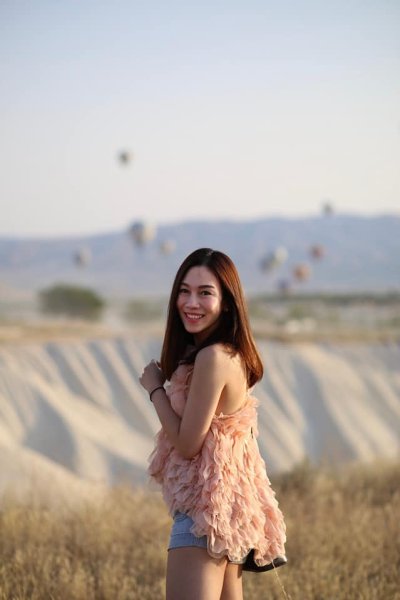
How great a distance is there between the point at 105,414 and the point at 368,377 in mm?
9382

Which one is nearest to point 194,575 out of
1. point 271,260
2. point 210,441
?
point 210,441

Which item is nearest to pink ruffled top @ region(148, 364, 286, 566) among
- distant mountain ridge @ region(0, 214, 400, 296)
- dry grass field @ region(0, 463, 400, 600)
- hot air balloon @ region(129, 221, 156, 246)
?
dry grass field @ region(0, 463, 400, 600)

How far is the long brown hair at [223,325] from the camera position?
3160 mm

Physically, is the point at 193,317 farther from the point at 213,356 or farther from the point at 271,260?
the point at 271,260

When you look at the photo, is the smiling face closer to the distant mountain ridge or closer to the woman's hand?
the woman's hand

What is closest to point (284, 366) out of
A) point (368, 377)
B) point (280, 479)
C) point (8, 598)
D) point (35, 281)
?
point (368, 377)

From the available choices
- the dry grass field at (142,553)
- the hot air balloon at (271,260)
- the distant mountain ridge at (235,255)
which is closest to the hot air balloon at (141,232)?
the hot air balloon at (271,260)

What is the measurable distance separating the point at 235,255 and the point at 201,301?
128 metres

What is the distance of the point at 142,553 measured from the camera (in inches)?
224

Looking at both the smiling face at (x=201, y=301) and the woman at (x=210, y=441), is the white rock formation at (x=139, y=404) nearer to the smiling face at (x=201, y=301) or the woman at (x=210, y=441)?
the woman at (x=210, y=441)

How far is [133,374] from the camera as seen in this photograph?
77.1 ft

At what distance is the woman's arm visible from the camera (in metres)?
2.98

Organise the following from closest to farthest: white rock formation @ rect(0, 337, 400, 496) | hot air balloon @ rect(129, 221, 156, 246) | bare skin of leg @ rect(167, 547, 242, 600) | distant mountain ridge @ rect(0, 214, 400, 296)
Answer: bare skin of leg @ rect(167, 547, 242, 600), white rock formation @ rect(0, 337, 400, 496), hot air balloon @ rect(129, 221, 156, 246), distant mountain ridge @ rect(0, 214, 400, 296)

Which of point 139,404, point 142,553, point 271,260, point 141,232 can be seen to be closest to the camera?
point 142,553
